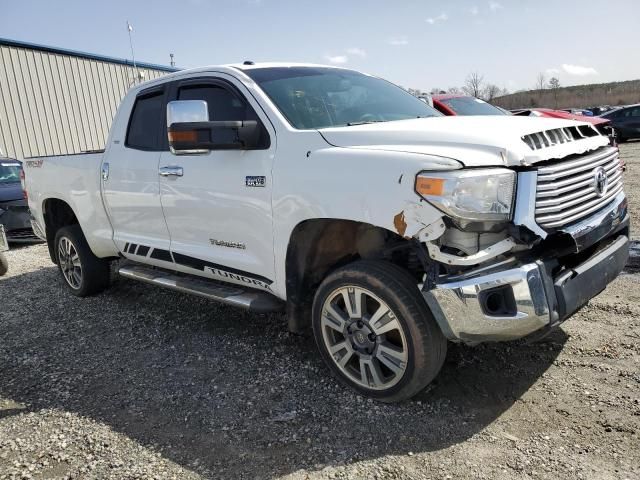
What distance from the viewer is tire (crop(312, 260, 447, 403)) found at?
8.96ft

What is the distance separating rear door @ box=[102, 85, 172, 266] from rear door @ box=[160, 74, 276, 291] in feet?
0.54

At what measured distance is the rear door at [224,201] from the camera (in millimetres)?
3334

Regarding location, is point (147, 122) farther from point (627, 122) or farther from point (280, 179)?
point (627, 122)

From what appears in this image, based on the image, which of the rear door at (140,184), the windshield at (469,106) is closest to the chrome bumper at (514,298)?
the rear door at (140,184)

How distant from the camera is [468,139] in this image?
267 centimetres

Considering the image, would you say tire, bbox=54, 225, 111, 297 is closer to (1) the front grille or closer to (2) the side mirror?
(2) the side mirror

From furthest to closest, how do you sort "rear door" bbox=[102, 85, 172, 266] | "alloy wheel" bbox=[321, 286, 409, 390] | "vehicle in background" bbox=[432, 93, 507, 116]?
"vehicle in background" bbox=[432, 93, 507, 116] → "rear door" bbox=[102, 85, 172, 266] → "alloy wheel" bbox=[321, 286, 409, 390]

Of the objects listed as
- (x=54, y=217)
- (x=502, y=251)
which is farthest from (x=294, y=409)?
(x=54, y=217)

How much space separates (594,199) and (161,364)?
9.88 feet

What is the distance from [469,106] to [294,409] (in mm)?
8088

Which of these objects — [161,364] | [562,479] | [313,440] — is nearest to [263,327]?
[161,364]

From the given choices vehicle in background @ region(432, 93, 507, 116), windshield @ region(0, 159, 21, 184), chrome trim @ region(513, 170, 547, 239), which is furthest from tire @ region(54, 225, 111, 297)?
vehicle in background @ region(432, 93, 507, 116)

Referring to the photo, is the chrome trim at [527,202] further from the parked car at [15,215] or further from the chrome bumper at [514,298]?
the parked car at [15,215]

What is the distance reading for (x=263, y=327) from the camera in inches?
171
